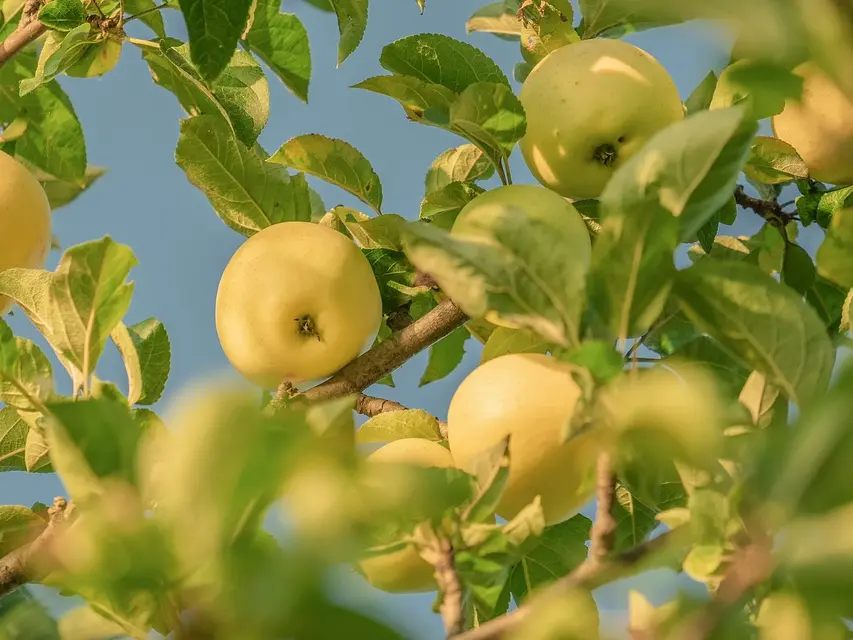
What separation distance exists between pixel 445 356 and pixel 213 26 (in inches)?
29.2

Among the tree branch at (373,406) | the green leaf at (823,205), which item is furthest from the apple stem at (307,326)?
the green leaf at (823,205)

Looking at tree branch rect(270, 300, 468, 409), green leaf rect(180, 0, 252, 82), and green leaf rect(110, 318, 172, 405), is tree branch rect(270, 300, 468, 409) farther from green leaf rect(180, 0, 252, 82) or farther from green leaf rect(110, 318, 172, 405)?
green leaf rect(180, 0, 252, 82)

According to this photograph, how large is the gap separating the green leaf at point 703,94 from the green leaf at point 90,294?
0.80m

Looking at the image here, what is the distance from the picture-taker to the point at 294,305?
117 cm

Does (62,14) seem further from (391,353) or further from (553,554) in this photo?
(553,554)

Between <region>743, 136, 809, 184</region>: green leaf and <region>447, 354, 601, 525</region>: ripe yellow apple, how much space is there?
1.99ft

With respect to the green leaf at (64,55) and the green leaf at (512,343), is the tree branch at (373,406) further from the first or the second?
the green leaf at (64,55)

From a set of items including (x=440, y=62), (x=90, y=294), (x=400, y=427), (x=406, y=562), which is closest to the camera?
(x=90, y=294)

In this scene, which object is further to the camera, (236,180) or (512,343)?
(236,180)

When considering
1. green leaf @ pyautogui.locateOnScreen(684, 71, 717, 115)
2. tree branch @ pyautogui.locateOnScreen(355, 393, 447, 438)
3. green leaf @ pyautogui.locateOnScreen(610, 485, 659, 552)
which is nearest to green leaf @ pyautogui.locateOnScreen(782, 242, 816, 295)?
green leaf @ pyautogui.locateOnScreen(684, 71, 717, 115)

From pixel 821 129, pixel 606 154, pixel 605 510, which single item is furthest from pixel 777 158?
pixel 605 510

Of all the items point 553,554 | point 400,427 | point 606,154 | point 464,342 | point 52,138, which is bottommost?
point 553,554

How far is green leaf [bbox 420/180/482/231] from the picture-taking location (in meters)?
1.24

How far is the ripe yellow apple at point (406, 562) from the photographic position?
956mm
